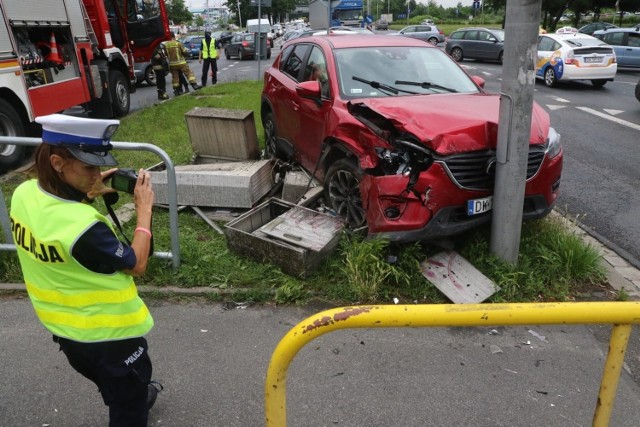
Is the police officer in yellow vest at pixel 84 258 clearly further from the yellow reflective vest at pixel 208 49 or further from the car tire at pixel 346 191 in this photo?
the yellow reflective vest at pixel 208 49

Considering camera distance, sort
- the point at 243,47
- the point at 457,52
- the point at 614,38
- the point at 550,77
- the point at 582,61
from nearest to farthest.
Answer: the point at 582,61
the point at 550,77
the point at 614,38
the point at 457,52
the point at 243,47

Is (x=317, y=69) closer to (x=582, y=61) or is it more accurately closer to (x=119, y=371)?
(x=119, y=371)

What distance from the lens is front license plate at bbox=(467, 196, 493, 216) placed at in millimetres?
4102

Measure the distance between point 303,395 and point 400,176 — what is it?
1.79 m

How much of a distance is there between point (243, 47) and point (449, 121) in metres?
30.2

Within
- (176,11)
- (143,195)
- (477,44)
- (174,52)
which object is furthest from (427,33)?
(176,11)

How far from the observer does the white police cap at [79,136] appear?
187 cm

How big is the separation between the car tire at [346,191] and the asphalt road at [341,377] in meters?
1.13

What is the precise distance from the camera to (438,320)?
5.60ft

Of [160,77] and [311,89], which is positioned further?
[160,77]

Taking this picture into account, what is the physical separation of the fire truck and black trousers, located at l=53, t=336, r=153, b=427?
5929 mm

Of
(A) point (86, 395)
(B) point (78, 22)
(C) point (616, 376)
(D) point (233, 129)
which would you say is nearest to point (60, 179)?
(A) point (86, 395)

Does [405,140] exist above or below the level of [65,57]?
below

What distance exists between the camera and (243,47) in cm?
3219
